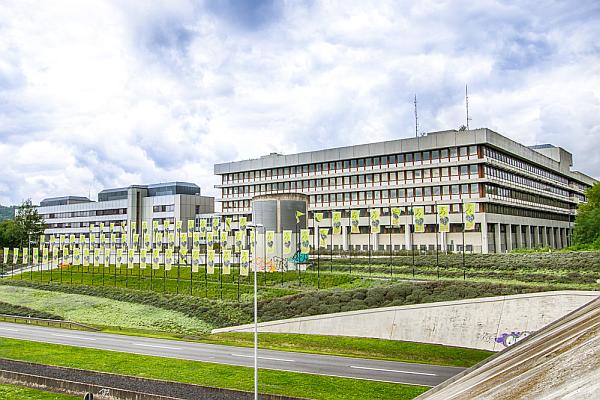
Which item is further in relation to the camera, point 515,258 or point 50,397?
point 515,258

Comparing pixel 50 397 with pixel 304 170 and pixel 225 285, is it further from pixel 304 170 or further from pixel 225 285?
pixel 304 170

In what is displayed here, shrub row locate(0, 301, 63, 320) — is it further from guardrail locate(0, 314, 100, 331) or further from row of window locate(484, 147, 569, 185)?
row of window locate(484, 147, 569, 185)

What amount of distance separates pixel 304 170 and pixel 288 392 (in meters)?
75.9

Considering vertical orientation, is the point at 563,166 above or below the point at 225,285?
above

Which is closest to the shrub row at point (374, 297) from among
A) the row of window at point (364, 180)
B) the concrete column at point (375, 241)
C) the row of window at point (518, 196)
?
the row of window at point (364, 180)

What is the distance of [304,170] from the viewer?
101375 millimetres

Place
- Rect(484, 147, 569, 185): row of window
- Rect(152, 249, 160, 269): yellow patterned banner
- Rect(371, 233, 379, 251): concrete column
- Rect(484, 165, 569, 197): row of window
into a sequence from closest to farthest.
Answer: Rect(152, 249, 160, 269): yellow patterned banner, Rect(484, 165, 569, 197): row of window, Rect(484, 147, 569, 185): row of window, Rect(371, 233, 379, 251): concrete column

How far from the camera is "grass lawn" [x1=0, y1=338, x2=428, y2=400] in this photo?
26922 millimetres

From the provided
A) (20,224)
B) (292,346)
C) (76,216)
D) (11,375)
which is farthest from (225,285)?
(76,216)

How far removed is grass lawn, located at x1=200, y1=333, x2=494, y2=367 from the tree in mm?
91005

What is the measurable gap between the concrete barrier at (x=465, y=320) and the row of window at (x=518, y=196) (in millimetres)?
45324

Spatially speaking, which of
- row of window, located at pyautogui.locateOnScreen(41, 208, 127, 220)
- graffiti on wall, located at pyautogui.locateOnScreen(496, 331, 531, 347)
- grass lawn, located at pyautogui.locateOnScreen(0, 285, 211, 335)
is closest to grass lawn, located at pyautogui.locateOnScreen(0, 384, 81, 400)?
grass lawn, located at pyautogui.locateOnScreen(0, 285, 211, 335)

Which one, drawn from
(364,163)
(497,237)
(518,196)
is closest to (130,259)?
(364,163)

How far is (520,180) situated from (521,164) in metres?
2.99
